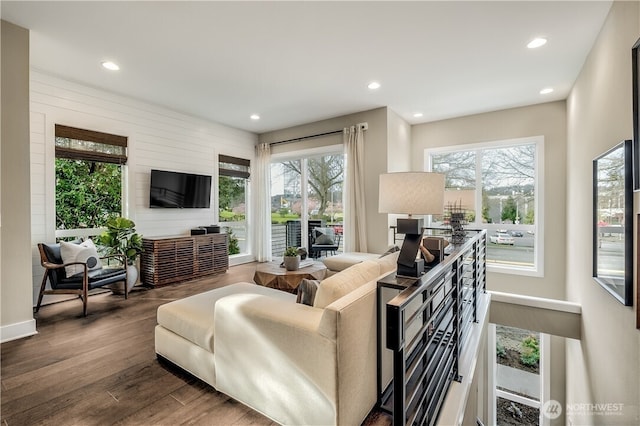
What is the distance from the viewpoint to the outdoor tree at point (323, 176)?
17.8 ft

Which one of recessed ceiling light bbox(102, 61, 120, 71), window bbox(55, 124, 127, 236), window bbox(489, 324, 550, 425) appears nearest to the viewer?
recessed ceiling light bbox(102, 61, 120, 71)

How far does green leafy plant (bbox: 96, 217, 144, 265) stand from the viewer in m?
3.72

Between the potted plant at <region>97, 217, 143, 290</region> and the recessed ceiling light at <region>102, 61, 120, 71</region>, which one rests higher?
the recessed ceiling light at <region>102, 61, 120, 71</region>

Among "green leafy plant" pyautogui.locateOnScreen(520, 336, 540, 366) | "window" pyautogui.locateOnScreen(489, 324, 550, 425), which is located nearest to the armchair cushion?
"window" pyautogui.locateOnScreen(489, 324, 550, 425)

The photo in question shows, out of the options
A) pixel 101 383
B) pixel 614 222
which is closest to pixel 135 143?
pixel 101 383

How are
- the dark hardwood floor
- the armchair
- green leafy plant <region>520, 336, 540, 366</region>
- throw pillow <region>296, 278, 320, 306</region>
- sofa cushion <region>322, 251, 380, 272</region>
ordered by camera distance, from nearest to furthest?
the dark hardwood floor → throw pillow <region>296, 278, 320, 306</region> → the armchair → sofa cushion <region>322, 251, 380, 272</region> → green leafy plant <region>520, 336, 540, 366</region>

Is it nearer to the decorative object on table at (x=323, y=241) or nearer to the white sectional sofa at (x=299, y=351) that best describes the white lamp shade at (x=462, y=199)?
the white sectional sofa at (x=299, y=351)

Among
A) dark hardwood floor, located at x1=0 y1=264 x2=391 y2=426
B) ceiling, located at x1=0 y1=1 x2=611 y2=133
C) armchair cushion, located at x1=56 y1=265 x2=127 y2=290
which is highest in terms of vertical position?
ceiling, located at x1=0 y1=1 x2=611 y2=133

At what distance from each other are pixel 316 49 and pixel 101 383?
3309 mm

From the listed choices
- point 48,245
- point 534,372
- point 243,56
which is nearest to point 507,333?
point 534,372

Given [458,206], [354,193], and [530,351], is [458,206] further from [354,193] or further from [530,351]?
[530,351]

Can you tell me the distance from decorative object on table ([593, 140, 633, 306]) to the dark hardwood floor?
6.25ft

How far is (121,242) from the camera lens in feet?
12.7

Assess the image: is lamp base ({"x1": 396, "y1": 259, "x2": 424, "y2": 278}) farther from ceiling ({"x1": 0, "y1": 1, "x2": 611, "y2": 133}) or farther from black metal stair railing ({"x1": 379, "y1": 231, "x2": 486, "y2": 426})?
ceiling ({"x1": 0, "y1": 1, "x2": 611, "y2": 133})
